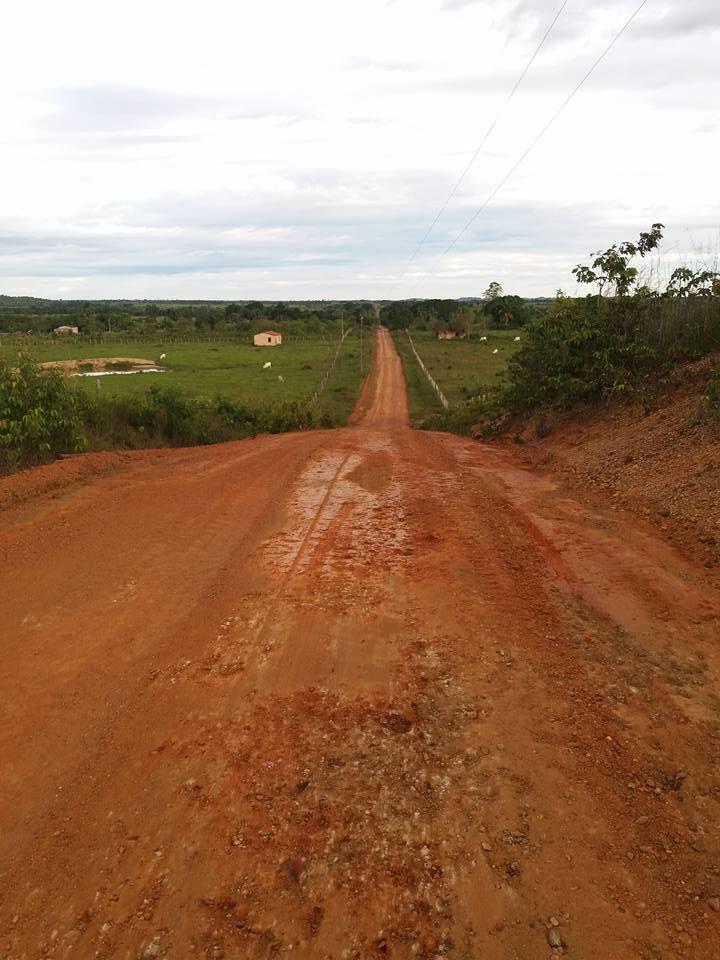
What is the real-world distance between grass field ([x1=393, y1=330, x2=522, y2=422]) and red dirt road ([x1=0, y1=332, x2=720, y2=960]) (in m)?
13.7

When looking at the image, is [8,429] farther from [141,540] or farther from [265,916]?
[265,916]

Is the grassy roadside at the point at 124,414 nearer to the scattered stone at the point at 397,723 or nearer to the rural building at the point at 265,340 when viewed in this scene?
the scattered stone at the point at 397,723

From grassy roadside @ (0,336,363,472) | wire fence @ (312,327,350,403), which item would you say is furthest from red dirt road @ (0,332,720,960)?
wire fence @ (312,327,350,403)

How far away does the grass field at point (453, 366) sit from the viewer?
113 feet

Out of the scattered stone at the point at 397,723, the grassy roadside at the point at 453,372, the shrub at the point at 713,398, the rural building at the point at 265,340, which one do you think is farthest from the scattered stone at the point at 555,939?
the rural building at the point at 265,340

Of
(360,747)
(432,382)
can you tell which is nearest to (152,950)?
(360,747)

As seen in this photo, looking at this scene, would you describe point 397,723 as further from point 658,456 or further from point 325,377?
point 325,377

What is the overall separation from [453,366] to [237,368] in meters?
18.1

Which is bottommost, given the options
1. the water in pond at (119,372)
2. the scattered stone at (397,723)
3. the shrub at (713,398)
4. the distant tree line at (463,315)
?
the water in pond at (119,372)

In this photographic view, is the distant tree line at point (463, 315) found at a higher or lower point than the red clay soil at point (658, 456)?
higher

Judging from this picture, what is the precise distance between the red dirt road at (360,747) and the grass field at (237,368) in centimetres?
1161

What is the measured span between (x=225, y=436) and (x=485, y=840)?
1748 cm

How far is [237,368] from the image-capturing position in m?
54.3

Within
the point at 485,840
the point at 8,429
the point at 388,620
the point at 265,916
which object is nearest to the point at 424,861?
the point at 485,840
